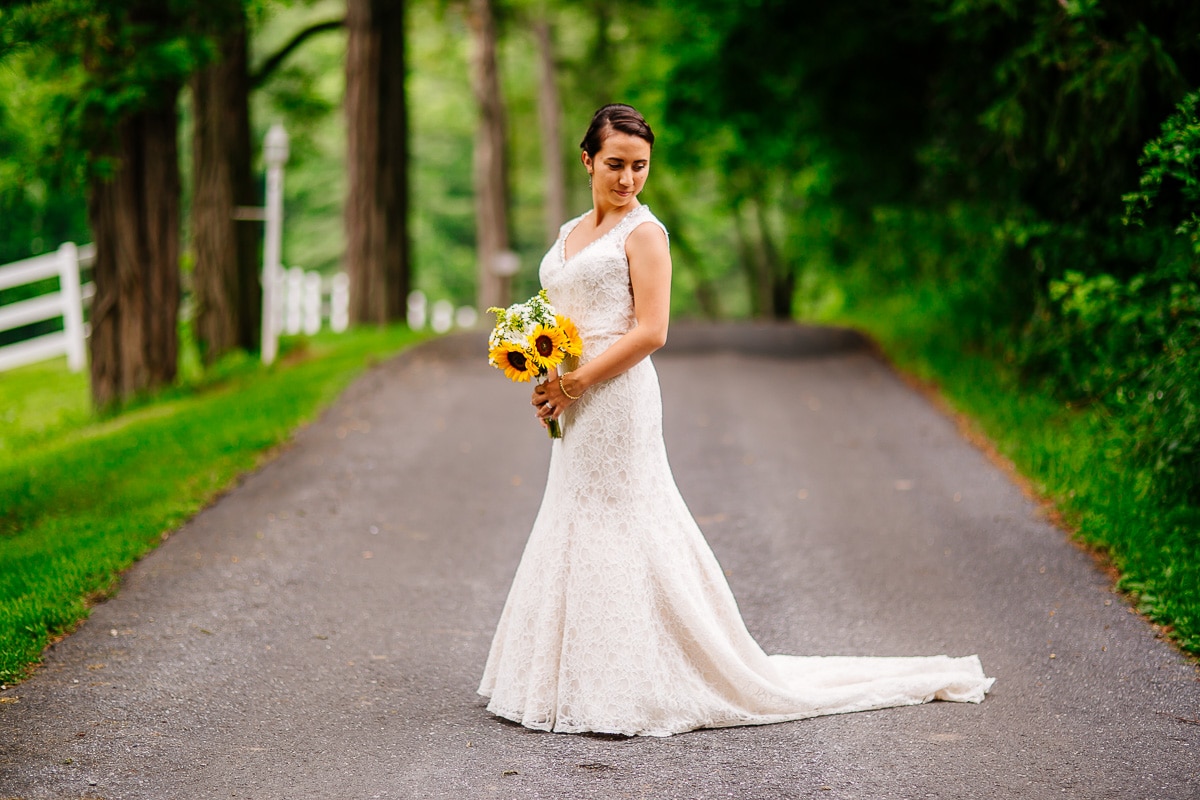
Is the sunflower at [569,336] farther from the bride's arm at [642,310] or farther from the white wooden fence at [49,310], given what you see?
the white wooden fence at [49,310]

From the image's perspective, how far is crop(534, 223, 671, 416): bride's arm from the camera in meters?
4.81

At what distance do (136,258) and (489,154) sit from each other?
16.9 meters

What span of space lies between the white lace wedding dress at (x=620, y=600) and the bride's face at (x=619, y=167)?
0.41 feet

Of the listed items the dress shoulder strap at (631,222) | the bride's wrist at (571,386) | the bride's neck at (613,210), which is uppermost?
the bride's neck at (613,210)

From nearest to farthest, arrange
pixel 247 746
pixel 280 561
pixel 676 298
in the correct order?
pixel 247 746 → pixel 280 561 → pixel 676 298

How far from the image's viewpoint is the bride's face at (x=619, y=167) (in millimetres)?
4766

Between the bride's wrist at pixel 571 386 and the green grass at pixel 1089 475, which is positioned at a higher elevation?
the bride's wrist at pixel 571 386

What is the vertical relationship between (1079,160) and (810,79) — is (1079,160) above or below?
below

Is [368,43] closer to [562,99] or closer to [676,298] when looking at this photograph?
[562,99]

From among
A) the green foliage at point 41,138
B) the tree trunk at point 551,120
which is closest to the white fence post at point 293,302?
the tree trunk at point 551,120

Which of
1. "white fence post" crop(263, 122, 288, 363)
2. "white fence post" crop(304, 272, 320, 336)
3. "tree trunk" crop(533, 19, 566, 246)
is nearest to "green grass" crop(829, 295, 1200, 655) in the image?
"white fence post" crop(263, 122, 288, 363)

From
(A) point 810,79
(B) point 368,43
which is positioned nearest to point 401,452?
(A) point 810,79

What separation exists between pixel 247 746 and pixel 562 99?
1321 inches

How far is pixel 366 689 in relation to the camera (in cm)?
548
